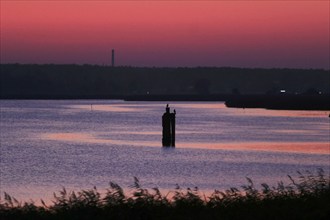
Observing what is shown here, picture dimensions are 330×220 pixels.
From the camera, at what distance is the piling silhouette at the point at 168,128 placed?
6631cm

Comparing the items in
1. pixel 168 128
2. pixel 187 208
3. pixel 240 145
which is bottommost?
pixel 240 145

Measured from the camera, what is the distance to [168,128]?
227ft

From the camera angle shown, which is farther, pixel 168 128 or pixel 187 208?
pixel 168 128

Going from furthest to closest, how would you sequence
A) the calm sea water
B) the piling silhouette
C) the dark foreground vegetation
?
the piling silhouette
the calm sea water
the dark foreground vegetation

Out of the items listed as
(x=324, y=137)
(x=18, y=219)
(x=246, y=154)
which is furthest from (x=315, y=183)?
(x=324, y=137)

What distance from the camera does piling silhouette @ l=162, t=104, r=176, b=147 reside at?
66.3 m

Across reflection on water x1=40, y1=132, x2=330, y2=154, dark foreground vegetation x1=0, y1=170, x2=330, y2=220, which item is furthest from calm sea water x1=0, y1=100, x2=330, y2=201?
dark foreground vegetation x1=0, y1=170, x2=330, y2=220

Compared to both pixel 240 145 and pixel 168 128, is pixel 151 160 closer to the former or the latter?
pixel 168 128

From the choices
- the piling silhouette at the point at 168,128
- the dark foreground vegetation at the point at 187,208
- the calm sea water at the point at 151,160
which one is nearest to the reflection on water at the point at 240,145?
the calm sea water at the point at 151,160

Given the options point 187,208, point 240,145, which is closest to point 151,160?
point 240,145

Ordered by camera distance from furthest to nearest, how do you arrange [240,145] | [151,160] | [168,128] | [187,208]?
[240,145] → [168,128] → [151,160] → [187,208]

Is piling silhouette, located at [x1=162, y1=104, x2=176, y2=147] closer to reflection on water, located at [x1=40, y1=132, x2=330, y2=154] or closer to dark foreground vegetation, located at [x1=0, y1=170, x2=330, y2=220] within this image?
reflection on water, located at [x1=40, y1=132, x2=330, y2=154]

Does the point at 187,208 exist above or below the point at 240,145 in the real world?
above

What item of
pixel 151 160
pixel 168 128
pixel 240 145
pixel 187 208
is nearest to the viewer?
pixel 187 208
